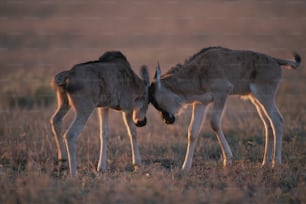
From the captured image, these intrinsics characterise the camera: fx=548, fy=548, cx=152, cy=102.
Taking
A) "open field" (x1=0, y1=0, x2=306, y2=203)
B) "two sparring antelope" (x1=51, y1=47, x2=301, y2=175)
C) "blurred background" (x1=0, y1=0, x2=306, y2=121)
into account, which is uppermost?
"blurred background" (x1=0, y1=0, x2=306, y2=121)

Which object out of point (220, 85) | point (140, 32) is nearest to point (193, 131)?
point (220, 85)

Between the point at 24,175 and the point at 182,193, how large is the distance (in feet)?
8.63

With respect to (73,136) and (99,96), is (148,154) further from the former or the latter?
(73,136)

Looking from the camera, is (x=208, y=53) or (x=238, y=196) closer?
(x=238, y=196)

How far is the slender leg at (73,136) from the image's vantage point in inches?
343

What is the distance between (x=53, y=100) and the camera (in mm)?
15133

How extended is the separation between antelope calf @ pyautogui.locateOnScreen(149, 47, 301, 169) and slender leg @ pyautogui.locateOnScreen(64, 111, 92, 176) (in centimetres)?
181

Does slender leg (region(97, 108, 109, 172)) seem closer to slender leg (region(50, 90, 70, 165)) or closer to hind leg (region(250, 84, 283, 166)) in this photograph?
slender leg (region(50, 90, 70, 165))

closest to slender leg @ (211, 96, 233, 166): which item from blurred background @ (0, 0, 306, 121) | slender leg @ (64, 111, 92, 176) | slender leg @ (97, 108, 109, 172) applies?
slender leg @ (97, 108, 109, 172)

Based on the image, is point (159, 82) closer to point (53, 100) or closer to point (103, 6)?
point (53, 100)

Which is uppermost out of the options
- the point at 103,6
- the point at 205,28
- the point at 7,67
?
the point at 103,6

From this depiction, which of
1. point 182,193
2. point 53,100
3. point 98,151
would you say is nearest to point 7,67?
point 53,100

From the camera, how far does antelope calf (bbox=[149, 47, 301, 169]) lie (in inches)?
392

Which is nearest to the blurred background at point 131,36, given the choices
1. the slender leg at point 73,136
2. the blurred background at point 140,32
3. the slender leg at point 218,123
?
the blurred background at point 140,32
